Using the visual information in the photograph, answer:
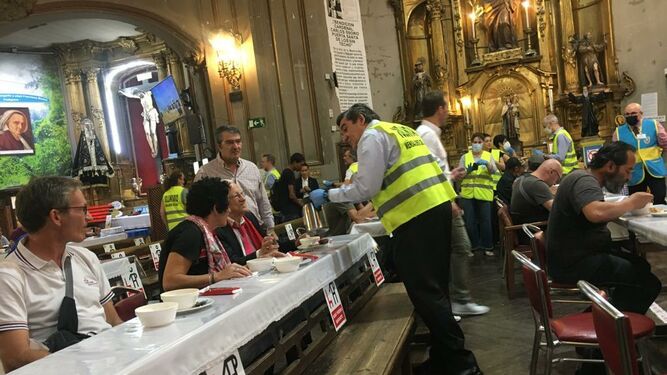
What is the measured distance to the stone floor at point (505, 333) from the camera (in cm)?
355

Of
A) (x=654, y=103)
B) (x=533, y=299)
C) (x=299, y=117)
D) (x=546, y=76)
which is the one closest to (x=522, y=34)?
(x=546, y=76)

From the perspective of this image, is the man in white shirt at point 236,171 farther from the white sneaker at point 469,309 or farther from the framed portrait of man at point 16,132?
the framed portrait of man at point 16,132

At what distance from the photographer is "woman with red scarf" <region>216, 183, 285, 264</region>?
3018mm

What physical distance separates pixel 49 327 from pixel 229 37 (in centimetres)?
756

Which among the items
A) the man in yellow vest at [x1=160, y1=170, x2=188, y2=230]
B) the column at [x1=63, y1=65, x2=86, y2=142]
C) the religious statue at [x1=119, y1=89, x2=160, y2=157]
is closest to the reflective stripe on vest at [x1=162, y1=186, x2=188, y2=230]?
the man in yellow vest at [x1=160, y1=170, x2=188, y2=230]

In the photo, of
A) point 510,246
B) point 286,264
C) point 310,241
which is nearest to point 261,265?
point 286,264

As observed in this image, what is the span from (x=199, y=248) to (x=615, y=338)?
1849 millimetres

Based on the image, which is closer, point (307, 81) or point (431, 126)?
point (431, 126)

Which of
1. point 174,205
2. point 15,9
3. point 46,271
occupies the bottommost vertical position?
point 174,205

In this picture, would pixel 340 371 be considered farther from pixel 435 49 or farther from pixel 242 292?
pixel 435 49

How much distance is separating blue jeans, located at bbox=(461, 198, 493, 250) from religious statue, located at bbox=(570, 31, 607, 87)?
620 cm

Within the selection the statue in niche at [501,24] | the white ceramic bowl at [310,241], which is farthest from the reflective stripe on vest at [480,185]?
the statue in niche at [501,24]

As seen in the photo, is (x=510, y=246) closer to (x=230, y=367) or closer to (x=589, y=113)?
(x=230, y=367)

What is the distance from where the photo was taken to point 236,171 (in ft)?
15.4
